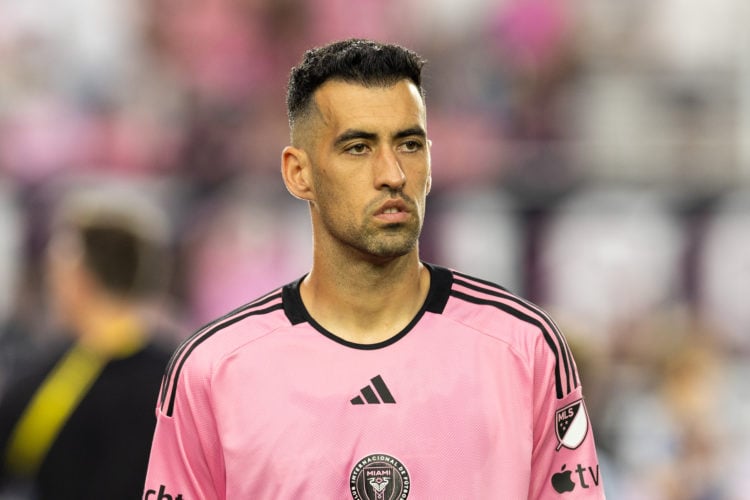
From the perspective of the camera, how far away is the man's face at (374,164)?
3473mm

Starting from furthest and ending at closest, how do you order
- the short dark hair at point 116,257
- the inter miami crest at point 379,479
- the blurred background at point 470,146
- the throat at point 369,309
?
the blurred background at point 470,146, the short dark hair at point 116,257, the throat at point 369,309, the inter miami crest at point 379,479

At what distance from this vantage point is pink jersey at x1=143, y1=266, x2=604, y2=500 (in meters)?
3.43

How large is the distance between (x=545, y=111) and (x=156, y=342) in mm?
7965

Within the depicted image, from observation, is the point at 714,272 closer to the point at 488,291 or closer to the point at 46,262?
the point at 46,262

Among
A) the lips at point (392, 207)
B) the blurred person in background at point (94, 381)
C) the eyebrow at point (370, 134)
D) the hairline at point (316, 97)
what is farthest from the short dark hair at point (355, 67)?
the blurred person in background at point (94, 381)

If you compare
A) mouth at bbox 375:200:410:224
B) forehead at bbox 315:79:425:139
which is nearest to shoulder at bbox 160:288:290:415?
mouth at bbox 375:200:410:224

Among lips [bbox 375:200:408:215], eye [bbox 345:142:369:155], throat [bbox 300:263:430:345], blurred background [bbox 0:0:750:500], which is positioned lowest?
throat [bbox 300:263:430:345]

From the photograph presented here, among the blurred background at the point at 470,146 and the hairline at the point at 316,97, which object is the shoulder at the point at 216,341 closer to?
the hairline at the point at 316,97

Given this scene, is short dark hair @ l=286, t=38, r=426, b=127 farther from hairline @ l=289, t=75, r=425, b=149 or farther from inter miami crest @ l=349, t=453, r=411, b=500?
inter miami crest @ l=349, t=453, r=411, b=500

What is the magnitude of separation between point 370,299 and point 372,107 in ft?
1.56

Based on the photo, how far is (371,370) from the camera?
353 cm

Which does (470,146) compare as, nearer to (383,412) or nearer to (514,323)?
(514,323)

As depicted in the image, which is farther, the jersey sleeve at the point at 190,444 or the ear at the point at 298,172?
the ear at the point at 298,172

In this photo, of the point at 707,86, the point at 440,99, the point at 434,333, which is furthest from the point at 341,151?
the point at 707,86
